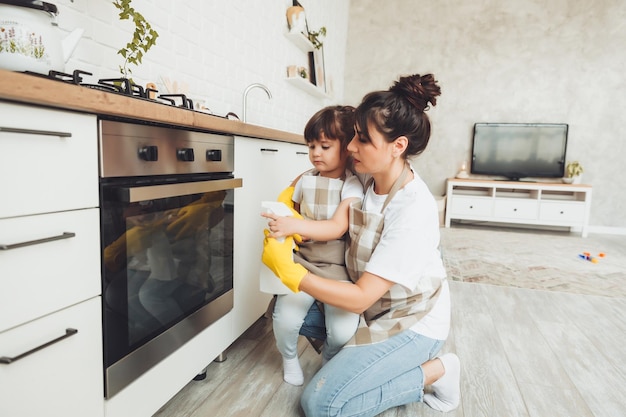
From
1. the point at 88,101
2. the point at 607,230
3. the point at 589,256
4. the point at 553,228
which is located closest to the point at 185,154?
the point at 88,101

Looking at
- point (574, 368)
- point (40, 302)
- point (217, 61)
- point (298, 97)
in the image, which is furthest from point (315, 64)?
point (40, 302)

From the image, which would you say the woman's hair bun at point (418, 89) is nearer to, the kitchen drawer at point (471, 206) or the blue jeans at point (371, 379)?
the blue jeans at point (371, 379)

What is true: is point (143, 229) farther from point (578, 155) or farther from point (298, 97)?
point (578, 155)

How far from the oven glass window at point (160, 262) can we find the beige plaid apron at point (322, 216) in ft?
0.87

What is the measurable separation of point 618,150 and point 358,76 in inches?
129

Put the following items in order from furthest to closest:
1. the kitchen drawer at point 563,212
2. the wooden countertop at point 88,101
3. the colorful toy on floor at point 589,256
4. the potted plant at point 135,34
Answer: the kitchen drawer at point 563,212 → the colorful toy on floor at point 589,256 → the potted plant at point 135,34 → the wooden countertop at point 88,101

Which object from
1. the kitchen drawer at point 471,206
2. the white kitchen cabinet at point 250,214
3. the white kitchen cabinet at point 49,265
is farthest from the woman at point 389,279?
the kitchen drawer at point 471,206

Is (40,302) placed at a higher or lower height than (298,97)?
lower

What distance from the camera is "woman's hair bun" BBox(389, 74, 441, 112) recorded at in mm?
1031

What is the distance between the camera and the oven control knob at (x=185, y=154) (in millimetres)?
1049

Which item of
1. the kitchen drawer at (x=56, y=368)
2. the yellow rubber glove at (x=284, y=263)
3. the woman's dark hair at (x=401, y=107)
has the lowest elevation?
the kitchen drawer at (x=56, y=368)

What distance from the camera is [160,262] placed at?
1018 millimetres

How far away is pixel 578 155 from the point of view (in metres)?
4.71

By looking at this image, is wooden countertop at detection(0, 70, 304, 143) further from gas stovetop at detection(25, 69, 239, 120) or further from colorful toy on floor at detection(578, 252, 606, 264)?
colorful toy on floor at detection(578, 252, 606, 264)
